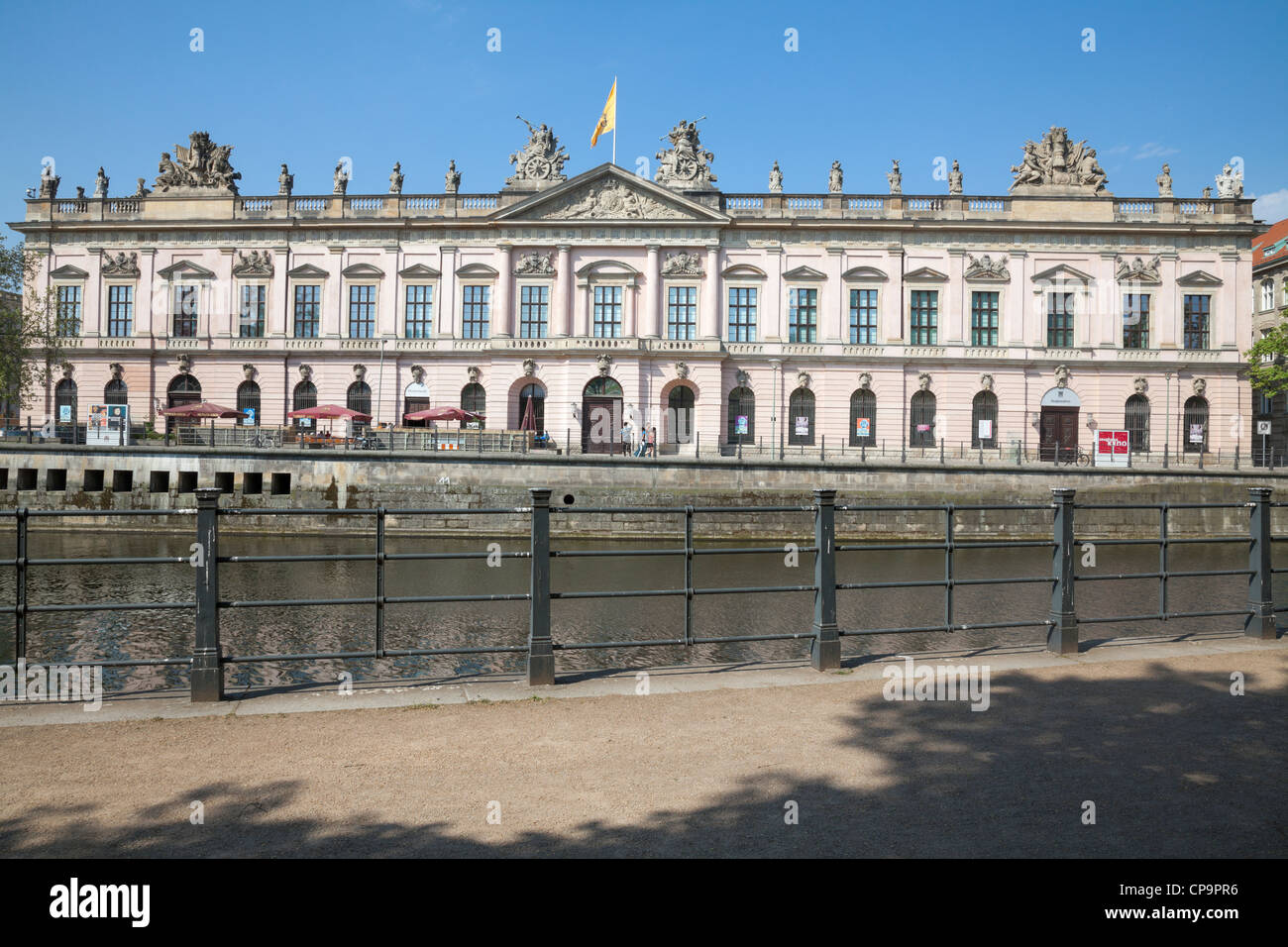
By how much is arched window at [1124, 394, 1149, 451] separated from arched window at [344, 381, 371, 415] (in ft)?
129

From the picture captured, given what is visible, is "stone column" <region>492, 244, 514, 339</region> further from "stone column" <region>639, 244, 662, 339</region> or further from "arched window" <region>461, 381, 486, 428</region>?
"stone column" <region>639, 244, 662, 339</region>

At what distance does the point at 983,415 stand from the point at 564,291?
2261 centimetres

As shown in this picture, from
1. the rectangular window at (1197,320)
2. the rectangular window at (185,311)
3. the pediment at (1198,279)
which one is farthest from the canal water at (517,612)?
the pediment at (1198,279)

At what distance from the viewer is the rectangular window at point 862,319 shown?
1767 inches

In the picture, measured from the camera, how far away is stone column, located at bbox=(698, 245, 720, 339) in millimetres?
44188

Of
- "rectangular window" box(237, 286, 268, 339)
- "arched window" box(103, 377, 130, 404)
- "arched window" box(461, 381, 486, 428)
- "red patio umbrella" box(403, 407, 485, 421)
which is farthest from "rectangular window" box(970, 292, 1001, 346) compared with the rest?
"arched window" box(103, 377, 130, 404)

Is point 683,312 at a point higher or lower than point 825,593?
higher

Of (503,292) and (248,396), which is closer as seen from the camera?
(503,292)

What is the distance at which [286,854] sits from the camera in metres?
4.07

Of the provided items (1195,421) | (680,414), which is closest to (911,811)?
(680,414)

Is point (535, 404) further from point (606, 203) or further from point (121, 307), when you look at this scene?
point (121, 307)

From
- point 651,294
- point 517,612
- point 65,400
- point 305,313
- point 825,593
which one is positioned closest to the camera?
point 825,593

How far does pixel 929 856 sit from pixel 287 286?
4788cm

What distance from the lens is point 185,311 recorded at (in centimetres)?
4638
